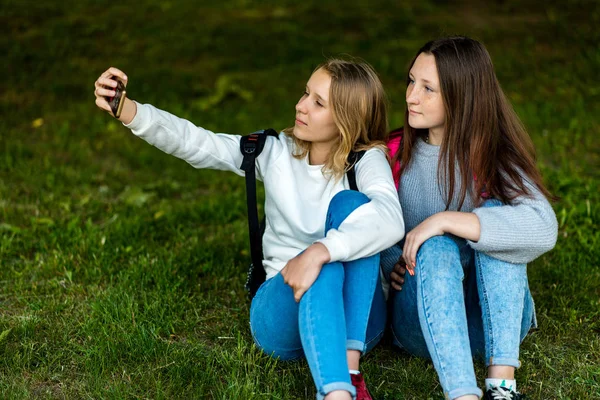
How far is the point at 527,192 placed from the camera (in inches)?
119

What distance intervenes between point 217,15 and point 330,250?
25.5 feet

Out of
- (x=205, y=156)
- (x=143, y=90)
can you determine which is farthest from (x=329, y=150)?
(x=143, y=90)

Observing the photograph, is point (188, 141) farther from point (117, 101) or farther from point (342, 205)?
point (342, 205)

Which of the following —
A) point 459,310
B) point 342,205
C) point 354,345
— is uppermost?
point 342,205

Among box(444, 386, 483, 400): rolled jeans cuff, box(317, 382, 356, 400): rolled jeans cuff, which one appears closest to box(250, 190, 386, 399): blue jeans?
box(317, 382, 356, 400): rolled jeans cuff

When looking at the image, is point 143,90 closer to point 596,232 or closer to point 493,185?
point 596,232

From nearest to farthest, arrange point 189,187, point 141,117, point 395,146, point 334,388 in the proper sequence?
point 334,388 → point 141,117 → point 395,146 → point 189,187

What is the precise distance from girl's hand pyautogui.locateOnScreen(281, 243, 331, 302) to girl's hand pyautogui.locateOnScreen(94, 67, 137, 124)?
0.87m

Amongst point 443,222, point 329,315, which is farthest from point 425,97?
point 329,315

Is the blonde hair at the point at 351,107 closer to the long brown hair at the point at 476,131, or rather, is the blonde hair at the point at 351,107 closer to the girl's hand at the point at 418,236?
the long brown hair at the point at 476,131

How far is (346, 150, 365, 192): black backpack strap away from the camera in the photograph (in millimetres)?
3158

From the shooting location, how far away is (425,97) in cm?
316

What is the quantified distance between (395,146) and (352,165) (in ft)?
0.99

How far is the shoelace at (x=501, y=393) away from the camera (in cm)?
289
